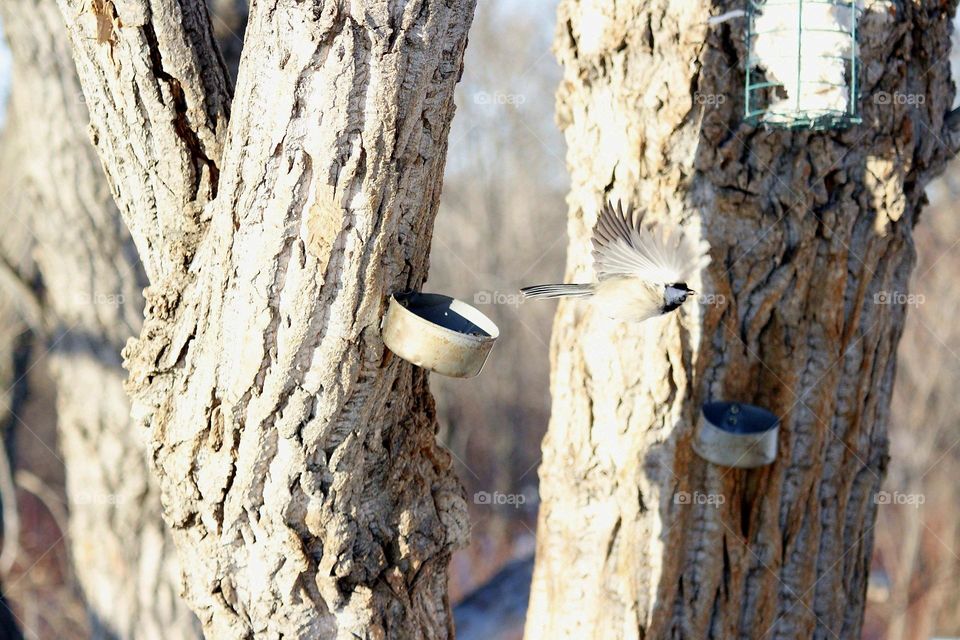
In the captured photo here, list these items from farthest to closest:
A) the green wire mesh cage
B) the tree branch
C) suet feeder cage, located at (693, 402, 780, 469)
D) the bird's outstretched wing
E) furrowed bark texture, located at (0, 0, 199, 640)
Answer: furrowed bark texture, located at (0, 0, 199, 640), suet feeder cage, located at (693, 402, 780, 469), the green wire mesh cage, the bird's outstretched wing, the tree branch

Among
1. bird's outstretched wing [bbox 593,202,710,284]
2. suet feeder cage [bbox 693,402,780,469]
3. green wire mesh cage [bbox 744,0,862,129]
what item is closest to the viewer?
bird's outstretched wing [bbox 593,202,710,284]

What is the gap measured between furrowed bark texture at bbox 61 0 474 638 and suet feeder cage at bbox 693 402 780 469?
1.07m

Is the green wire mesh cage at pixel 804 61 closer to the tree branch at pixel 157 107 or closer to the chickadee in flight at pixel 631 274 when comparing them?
the chickadee in flight at pixel 631 274

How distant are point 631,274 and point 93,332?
8.61 feet

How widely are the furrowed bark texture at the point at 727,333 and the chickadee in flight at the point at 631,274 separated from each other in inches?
29.4

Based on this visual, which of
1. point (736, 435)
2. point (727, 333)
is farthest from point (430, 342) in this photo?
point (727, 333)

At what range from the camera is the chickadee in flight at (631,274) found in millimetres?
2168

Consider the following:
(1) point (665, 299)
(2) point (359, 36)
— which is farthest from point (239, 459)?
(1) point (665, 299)

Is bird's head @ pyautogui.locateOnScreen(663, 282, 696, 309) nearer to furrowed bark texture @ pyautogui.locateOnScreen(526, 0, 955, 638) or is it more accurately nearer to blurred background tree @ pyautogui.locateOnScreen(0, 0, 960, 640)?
furrowed bark texture @ pyautogui.locateOnScreen(526, 0, 955, 638)

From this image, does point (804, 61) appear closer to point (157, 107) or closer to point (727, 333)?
point (727, 333)

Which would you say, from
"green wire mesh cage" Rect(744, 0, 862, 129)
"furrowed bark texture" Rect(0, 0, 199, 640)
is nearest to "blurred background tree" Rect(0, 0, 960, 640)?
"furrowed bark texture" Rect(0, 0, 199, 640)

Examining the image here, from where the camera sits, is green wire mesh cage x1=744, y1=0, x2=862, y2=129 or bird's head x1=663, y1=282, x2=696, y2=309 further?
green wire mesh cage x1=744, y1=0, x2=862, y2=129

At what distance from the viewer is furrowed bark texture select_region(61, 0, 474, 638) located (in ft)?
5.69

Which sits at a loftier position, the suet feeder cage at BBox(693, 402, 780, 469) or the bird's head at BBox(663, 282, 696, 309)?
the bird's head at BBox(663, 282, 696, 309)
